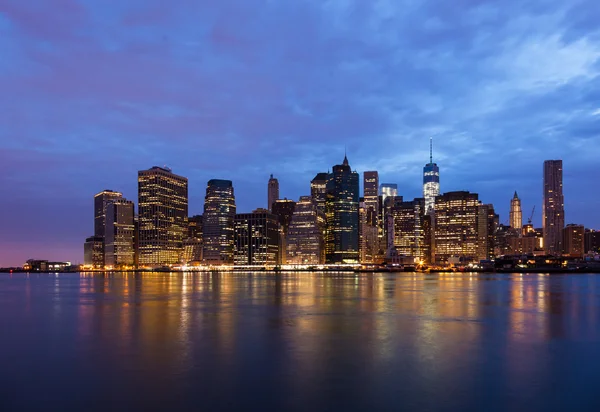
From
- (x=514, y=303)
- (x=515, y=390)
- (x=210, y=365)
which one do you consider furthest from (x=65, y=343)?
(x=514, y=303)

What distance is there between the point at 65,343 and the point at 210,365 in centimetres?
1576

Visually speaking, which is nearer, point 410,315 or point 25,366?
point 25,366

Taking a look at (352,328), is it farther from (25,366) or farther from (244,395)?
(25,366)

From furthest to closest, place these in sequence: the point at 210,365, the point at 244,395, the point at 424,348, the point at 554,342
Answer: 1. the point at 554,342
2. the point at 424,348
3. the point at 210,365
4. the point at 244,395

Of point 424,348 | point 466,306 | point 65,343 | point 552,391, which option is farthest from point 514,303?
point 65,343

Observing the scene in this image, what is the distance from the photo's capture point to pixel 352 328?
1813 inches

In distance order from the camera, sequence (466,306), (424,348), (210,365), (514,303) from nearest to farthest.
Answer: (210,365) → (424,348) → (466,306) → (514,303)

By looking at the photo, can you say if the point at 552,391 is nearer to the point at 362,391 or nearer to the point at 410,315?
the point at 362,391

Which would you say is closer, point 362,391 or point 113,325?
point 362,391

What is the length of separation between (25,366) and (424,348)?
25896mm

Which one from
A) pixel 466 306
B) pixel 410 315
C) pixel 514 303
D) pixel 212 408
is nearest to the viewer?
pixel 212 408

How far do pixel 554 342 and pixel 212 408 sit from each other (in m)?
28.8

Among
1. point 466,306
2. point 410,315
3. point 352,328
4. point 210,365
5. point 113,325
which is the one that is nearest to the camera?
point 210,365

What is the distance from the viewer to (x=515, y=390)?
26.1 metres
